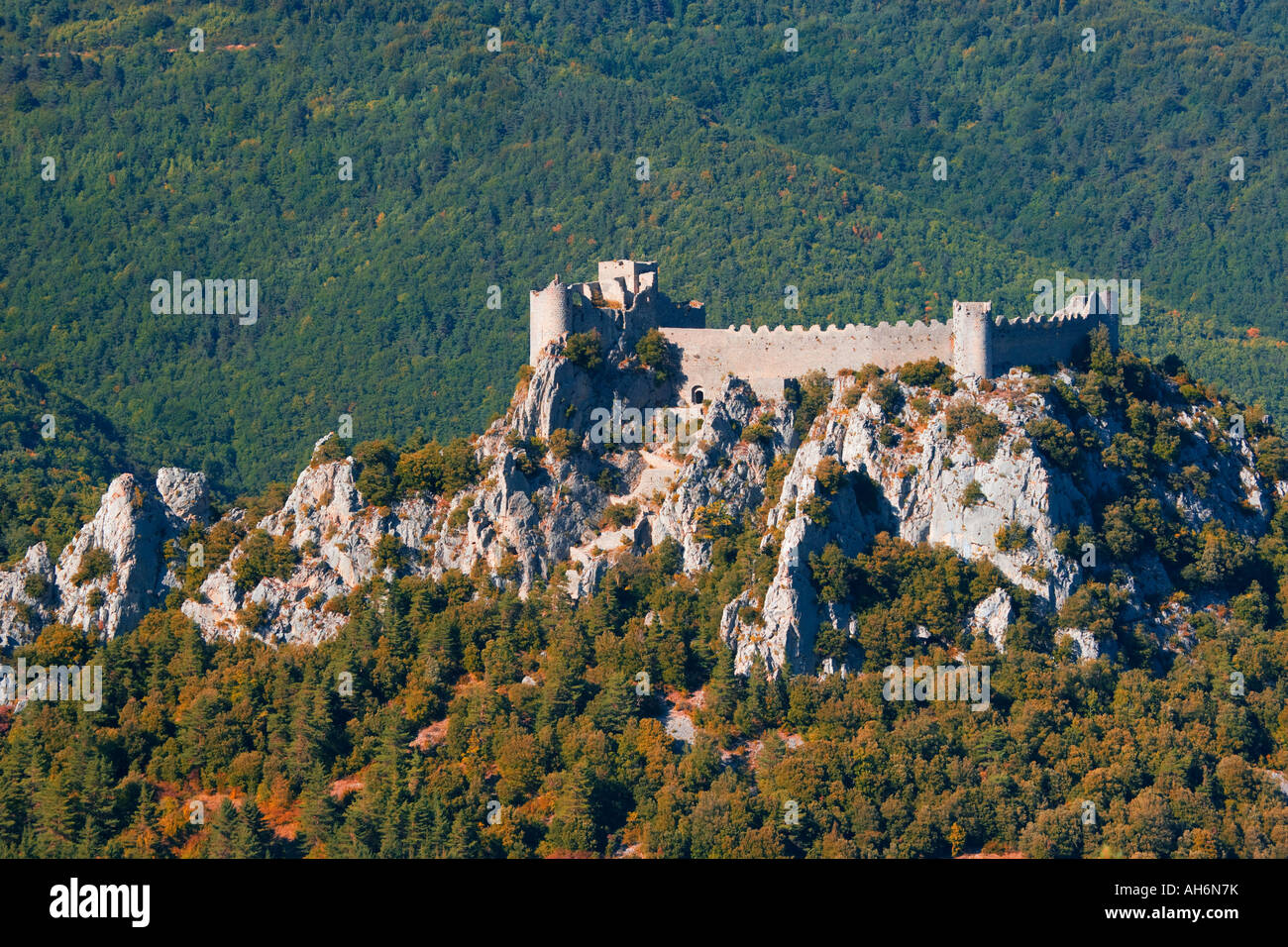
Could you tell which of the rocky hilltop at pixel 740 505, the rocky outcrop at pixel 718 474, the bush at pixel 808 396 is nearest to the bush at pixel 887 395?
the rocky hilltop at pixel 740 505

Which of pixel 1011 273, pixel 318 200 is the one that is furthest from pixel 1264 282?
pixel 318 200

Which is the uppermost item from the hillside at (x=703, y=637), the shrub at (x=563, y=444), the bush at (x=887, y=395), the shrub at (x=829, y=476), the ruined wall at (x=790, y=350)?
the ruined wall at (x=790, y=350)

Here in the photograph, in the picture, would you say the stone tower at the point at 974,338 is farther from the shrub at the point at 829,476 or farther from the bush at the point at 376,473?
the bush at the point at 376,473

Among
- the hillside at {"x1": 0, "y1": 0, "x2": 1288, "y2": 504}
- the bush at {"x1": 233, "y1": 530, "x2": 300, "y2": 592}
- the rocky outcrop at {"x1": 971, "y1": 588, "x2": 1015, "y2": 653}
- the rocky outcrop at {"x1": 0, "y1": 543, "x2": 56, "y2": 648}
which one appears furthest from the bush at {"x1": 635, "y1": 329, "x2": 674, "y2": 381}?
the hillside at {"x1": 0, "y1": 0, "x2": 1288, "y2": 504}

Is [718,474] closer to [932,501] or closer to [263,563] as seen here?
[932,501]

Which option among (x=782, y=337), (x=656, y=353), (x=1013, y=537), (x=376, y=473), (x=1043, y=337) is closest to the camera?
(x=1013, y=537)

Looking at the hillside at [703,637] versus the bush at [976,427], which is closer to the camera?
the hillside at [703,637]

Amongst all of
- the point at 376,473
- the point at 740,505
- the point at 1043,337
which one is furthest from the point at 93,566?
the point at 1043,337

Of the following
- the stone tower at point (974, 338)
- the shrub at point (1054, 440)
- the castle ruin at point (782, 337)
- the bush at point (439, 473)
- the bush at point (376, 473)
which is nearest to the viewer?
the shrub at point (1054, 440)
